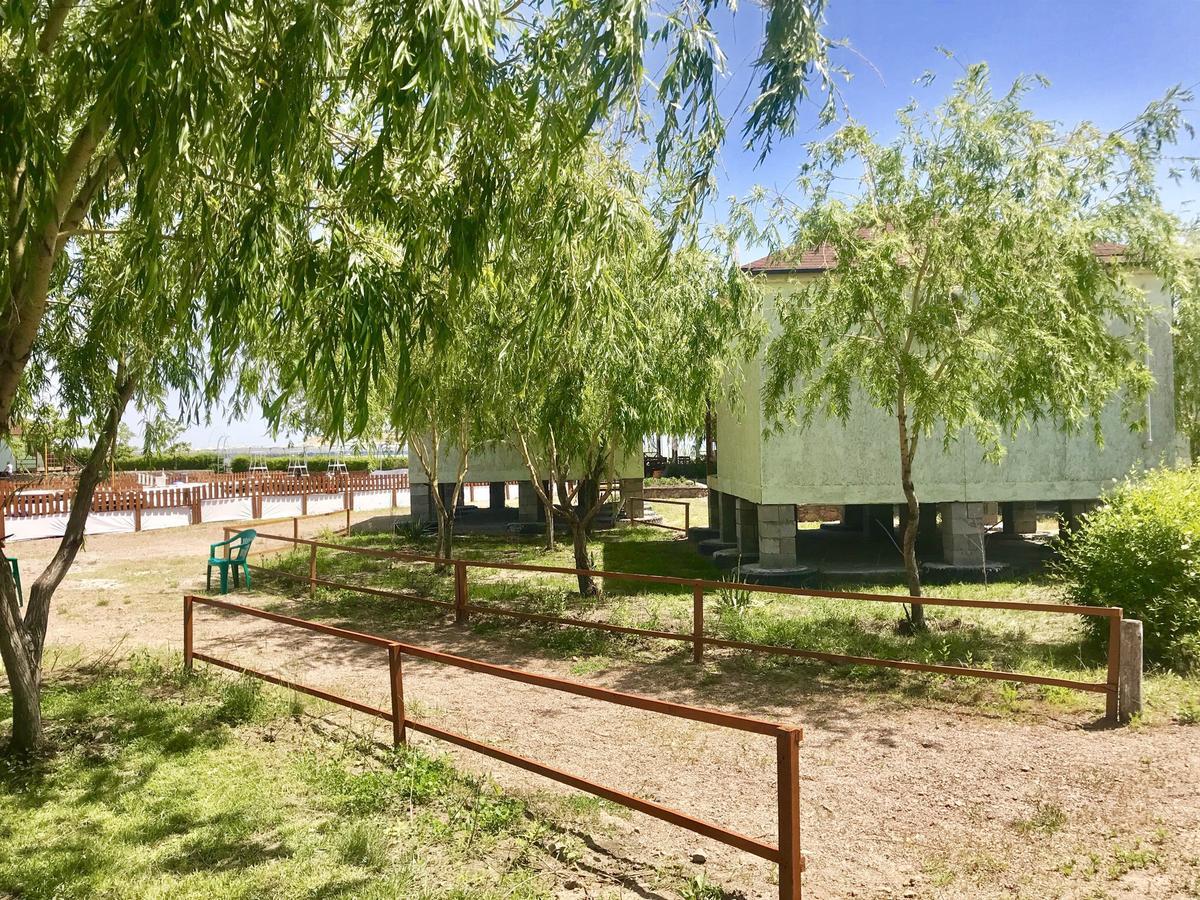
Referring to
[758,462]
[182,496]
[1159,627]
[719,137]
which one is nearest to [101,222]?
[719,137]

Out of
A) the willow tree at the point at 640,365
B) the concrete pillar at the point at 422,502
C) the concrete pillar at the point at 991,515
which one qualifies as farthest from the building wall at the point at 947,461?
the concrete pillar at the point at 422,502

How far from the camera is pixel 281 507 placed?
30.3 meters

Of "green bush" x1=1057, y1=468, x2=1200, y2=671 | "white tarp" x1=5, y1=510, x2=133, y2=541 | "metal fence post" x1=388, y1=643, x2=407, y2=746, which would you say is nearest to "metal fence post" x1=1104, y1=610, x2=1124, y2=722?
"green bush" x1=1057, y1=468, x2=1200, y2=671

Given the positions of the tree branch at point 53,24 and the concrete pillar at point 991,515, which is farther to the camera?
the concrete pillar at point 991,515

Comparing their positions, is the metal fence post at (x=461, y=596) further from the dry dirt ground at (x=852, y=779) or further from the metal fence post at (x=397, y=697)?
the metal fence post at (x=397, y=697)

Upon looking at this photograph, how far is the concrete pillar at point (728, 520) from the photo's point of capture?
1964 cm

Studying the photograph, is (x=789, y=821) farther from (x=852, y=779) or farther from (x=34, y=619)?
(x=34, y=619)

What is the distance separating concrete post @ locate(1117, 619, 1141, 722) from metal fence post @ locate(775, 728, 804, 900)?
4.46m

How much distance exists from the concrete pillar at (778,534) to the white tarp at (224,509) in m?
20.1

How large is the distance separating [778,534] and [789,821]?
11.7 metres

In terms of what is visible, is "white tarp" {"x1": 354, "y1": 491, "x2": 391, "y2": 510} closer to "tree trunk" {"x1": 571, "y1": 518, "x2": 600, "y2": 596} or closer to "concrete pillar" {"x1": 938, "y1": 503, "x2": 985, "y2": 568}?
"tree trunk" {"x1": 571, "y1": 518, "x2": 600, "y2": 596}

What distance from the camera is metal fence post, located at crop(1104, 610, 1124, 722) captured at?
6.71 metres

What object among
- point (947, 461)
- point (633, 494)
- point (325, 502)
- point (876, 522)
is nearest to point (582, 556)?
point (947, 461)

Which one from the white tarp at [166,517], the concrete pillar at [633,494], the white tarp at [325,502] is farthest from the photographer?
the white tarp at [325,502]
